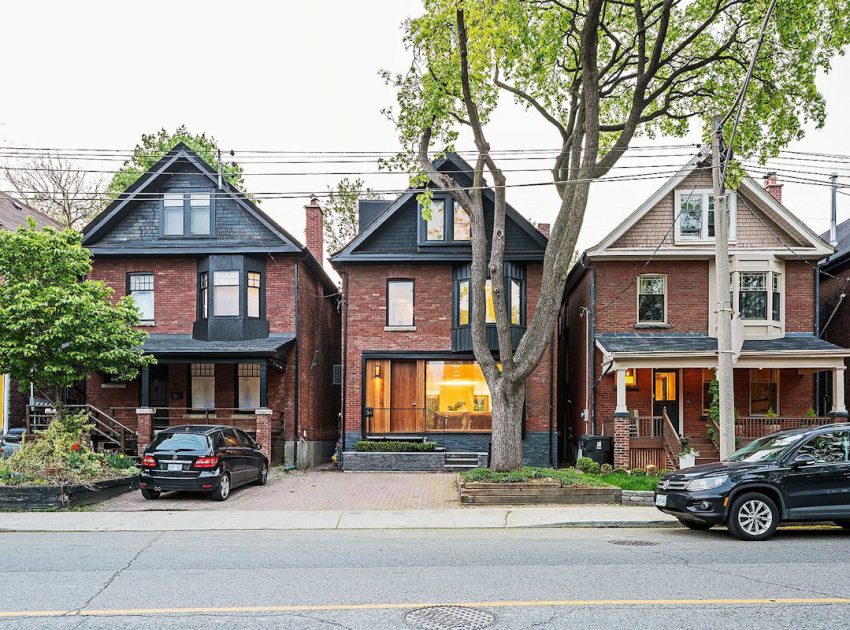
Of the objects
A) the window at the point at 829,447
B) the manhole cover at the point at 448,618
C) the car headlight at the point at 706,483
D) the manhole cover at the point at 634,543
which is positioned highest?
the window at the point at 829,447

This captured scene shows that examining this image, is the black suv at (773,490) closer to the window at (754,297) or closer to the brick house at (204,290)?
the window at (754,297)

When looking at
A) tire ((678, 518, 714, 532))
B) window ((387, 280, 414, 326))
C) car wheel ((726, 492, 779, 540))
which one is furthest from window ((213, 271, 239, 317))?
car wheel ((726, 492, 779, 540))

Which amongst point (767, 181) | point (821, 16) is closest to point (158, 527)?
point (821, 16)

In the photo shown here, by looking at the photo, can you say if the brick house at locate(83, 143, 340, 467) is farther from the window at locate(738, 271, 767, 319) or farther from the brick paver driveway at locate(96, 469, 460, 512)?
the window at locate(738, 271, 767, 319)

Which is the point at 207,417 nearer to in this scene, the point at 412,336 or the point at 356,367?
the point at 356,367

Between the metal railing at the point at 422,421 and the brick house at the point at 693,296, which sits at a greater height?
the brick house at the point at 693,296

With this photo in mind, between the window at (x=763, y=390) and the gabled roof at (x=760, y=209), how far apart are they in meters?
3.95

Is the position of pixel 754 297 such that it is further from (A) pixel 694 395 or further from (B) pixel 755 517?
(B) pixel 755 517

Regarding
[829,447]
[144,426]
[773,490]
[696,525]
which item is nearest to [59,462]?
[144,426]

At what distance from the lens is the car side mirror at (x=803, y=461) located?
11.2 metres

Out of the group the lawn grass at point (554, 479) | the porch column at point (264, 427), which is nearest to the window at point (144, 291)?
the porch column at point (264, 427)

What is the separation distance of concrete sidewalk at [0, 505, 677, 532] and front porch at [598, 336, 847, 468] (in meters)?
6.83

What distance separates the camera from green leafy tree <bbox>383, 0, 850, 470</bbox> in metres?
15.9

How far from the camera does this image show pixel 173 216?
81.3 ft
